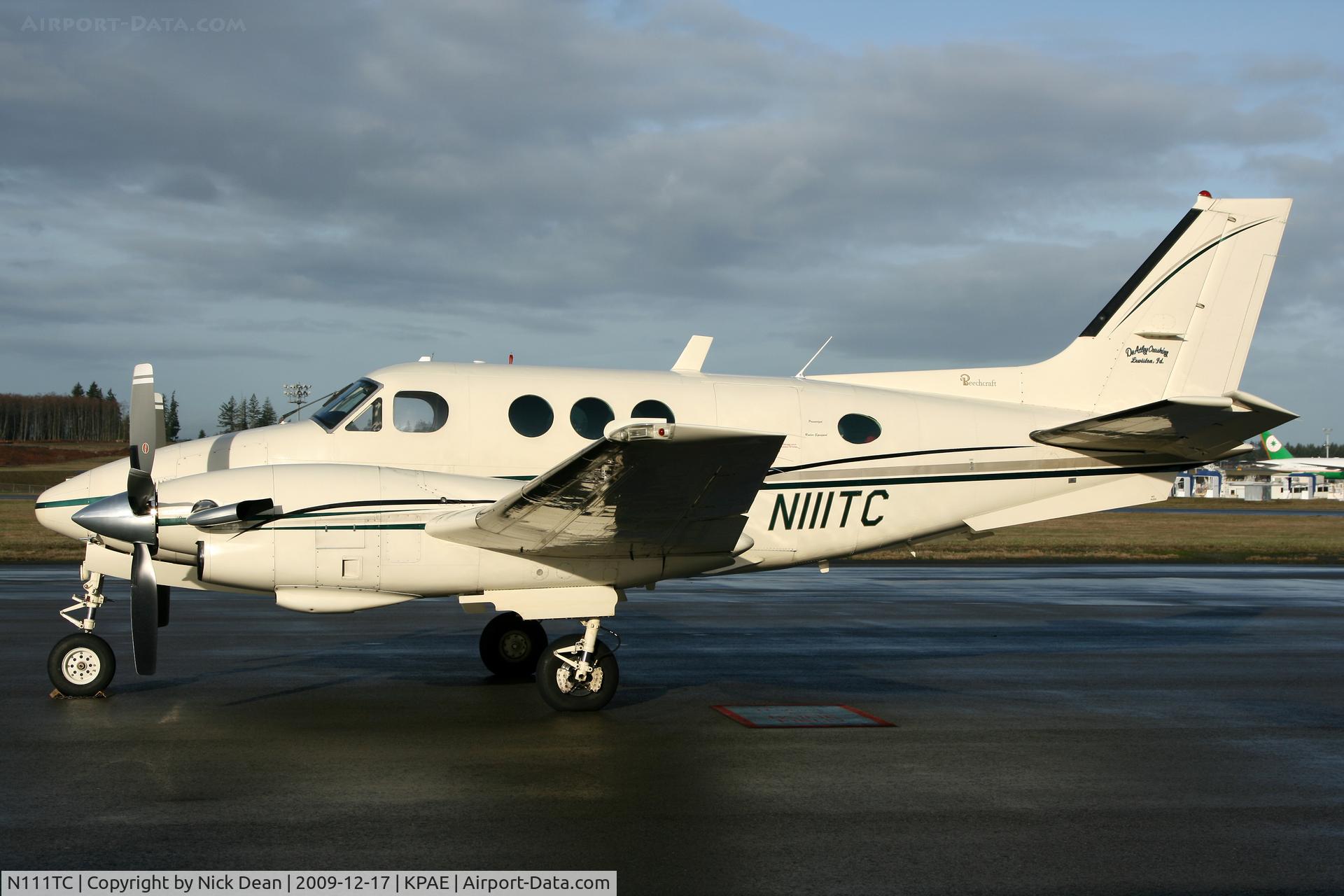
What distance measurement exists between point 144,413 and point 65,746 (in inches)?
115

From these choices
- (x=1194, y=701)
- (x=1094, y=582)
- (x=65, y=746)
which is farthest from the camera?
(x=1094, y=582)

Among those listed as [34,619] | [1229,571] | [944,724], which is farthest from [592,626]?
[1229,571]

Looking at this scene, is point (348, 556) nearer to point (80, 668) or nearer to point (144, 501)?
point (144, 501)

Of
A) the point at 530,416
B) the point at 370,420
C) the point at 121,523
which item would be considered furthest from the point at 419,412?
the point at 121,523

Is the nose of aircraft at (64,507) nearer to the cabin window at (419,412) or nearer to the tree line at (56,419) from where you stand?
the cabin window at (419,412)

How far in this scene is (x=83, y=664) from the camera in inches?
366

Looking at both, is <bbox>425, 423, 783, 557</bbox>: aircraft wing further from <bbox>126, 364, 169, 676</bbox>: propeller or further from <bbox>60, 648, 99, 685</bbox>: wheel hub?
<bbox>60, 648, 99, 685</bbox>: wheel hub

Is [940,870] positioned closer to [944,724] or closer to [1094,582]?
[944,724]

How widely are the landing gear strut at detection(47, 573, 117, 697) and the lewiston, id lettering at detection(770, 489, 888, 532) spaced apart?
6.03 metres

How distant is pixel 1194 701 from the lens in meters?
9.91

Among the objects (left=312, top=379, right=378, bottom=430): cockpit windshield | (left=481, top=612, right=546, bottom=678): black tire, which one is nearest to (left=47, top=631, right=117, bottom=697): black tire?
(left=312, top=379, right=378, bottom=430): cockpit windshield

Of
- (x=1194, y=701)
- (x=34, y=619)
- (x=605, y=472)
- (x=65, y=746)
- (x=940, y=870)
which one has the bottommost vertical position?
(x=34, y=619)

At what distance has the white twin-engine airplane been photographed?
338 inches

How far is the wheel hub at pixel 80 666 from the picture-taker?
924 centimetres
